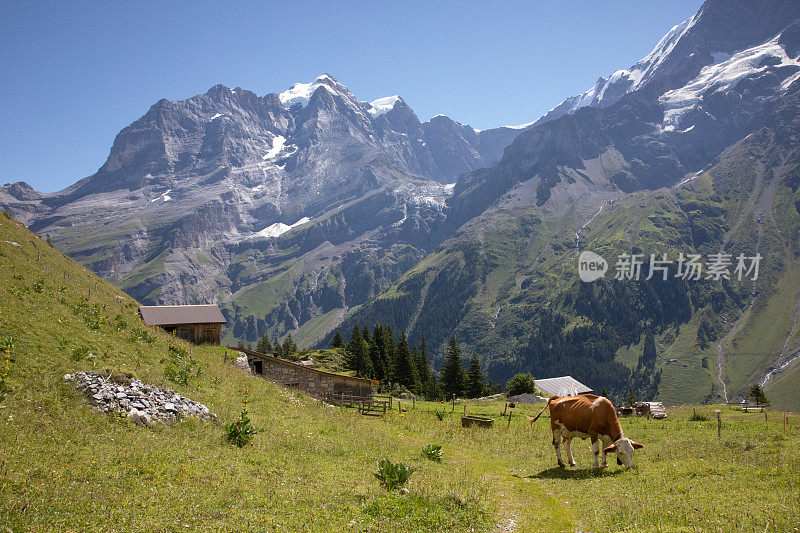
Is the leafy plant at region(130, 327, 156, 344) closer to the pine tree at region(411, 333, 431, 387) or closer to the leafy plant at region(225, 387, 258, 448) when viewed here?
the leafy plant at region(225, 387, 258, 448)

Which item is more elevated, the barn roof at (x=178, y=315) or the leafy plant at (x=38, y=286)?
the leafy plant at (x=38, y=286)

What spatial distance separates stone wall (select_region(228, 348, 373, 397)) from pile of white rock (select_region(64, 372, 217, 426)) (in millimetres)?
27477

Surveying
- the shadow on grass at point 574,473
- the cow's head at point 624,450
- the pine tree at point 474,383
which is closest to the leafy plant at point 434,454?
the shadow on grass at point 574,473

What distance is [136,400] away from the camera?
20891 millimetres

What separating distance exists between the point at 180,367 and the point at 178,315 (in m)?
26.8

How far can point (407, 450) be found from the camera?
24656mm

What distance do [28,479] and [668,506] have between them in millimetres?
18807

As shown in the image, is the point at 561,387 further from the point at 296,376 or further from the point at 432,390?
the point at 296,376

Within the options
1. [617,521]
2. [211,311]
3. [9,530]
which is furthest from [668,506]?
[211,311]

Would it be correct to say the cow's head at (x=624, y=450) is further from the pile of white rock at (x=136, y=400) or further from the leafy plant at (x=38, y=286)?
the leafy plant at (x=38, y=286)

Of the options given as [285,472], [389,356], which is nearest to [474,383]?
[389,356]

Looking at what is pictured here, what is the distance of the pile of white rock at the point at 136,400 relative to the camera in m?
19.8

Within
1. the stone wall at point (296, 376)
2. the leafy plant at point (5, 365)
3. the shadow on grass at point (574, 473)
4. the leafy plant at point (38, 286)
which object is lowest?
the stone wall at point (296, 376)

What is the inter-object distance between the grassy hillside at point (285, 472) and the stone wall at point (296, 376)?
68.3 feet
